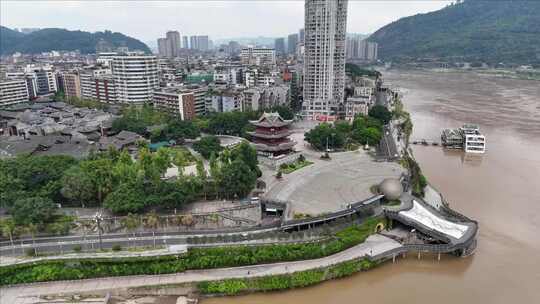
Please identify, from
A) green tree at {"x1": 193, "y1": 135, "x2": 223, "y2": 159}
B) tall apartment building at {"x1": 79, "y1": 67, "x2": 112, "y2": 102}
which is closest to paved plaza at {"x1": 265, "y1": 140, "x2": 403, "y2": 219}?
green tree at {"x1": 193, "y1": 135, "x2": 223, "y2": 159}

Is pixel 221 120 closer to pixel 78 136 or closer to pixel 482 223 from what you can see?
pixel 78 136

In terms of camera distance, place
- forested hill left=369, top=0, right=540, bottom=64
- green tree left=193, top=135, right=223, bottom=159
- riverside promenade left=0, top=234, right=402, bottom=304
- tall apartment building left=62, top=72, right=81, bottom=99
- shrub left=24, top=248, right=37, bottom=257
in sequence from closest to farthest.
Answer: riverside promenade left=0, top=234, right=402, bottom=304 < shrub left=24, top=248, right=37, bottom=257 < green tree left=193, top=135, right=223, bottom=159 < tall apartment building left=62, top=72, right=81, bottom=99 < forested hill left=369, top=0, right=540, bottom=64

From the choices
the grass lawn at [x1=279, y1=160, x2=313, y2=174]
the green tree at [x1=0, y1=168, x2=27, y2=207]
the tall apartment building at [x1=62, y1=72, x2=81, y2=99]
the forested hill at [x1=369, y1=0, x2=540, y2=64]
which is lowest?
the grass lawn at [x1=279, y1=160, x2=313, y2=174]

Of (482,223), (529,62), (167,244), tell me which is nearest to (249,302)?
(167,244)

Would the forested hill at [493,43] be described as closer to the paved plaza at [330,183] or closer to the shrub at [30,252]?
the paved plaza at [330,183]

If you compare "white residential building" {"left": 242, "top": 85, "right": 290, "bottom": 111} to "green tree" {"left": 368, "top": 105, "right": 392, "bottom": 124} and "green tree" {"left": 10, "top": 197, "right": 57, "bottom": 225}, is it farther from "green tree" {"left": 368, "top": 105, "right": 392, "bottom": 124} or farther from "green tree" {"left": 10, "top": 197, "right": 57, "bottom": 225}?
"green tree" {"left": 10, "top": 197, "right": 57, "bottom": 225}
